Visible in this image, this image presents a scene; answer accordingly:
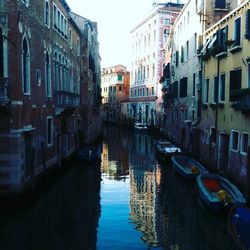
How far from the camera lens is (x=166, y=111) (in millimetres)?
36500

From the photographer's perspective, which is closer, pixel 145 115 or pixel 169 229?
pixel 169 229

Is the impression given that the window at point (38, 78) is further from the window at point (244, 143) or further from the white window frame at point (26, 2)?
the window at point (244, 143)

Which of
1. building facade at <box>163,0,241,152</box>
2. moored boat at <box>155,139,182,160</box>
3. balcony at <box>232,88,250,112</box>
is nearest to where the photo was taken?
balcony at <box>232,88,250,112</box>

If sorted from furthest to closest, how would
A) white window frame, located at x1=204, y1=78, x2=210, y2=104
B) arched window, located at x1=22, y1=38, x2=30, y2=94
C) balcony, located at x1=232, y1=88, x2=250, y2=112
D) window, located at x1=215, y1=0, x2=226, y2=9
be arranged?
window, located at x1=215, y1=0, x2=226, y2=9
white window frame, located at x1=204, y1=78, x2=210, y2=104
arched window, located at x1=22, y1=38, x2=30, y2=94
balcony, located at x1=232, y1=88, x2=250, y2=112

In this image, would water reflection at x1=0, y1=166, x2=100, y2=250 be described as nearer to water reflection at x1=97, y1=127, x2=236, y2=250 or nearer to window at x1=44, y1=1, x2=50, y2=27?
water reflection at x1=97, y1=127, x2=236, y2=250

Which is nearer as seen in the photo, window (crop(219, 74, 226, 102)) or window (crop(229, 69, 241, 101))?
window (crop(229, 69, 241, 101))

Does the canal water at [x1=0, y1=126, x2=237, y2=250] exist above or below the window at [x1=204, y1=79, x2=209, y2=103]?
below

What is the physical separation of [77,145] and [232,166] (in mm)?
12296

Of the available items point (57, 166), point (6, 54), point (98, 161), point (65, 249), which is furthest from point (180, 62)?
point (65, 249)

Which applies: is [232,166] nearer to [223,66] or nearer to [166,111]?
[223,66]

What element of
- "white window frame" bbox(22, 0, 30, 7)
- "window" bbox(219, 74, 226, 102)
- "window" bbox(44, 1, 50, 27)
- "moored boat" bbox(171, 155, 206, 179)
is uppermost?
"window" bbox(44, 1, 50, 27)

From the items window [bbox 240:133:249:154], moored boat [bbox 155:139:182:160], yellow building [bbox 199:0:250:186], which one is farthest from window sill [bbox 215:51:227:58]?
moored boat [bbox 155:139:182:160]

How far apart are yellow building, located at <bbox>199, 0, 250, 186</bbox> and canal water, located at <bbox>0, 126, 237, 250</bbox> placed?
1899mm

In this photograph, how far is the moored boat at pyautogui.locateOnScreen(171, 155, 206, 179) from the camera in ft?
53.7
